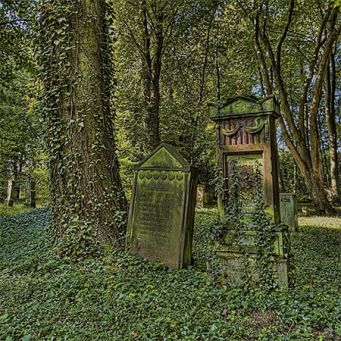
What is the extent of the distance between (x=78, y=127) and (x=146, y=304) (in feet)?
9.74

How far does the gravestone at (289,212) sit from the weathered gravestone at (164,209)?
4.73m

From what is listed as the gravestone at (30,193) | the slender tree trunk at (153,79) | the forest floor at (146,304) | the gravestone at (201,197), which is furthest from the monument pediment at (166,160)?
the gravestone at (30,193)

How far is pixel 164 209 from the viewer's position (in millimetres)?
4965

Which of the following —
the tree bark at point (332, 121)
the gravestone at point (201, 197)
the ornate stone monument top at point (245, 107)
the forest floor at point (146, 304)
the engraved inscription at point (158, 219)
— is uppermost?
Answer: the tree bark at point (332, 121)

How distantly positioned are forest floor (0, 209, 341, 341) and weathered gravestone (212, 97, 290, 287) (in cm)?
31

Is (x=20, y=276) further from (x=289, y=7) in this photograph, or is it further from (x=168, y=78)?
(x=289, y=7)

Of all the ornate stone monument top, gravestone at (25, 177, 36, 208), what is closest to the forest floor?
the ornate stone monument top

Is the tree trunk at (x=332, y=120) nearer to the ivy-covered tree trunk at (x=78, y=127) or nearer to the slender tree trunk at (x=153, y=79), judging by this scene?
the slender tree trunk at (x=153, y=79)

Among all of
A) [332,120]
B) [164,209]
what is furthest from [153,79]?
[332,120]

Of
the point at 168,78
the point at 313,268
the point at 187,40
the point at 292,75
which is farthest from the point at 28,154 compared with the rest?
the point at 292,75

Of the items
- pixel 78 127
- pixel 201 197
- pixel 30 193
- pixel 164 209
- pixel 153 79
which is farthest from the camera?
pixel 30 193

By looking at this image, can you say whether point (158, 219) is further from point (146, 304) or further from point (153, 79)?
point (153, 79)

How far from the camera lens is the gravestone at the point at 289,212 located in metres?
8.74

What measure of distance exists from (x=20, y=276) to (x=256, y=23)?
35.7 ft
